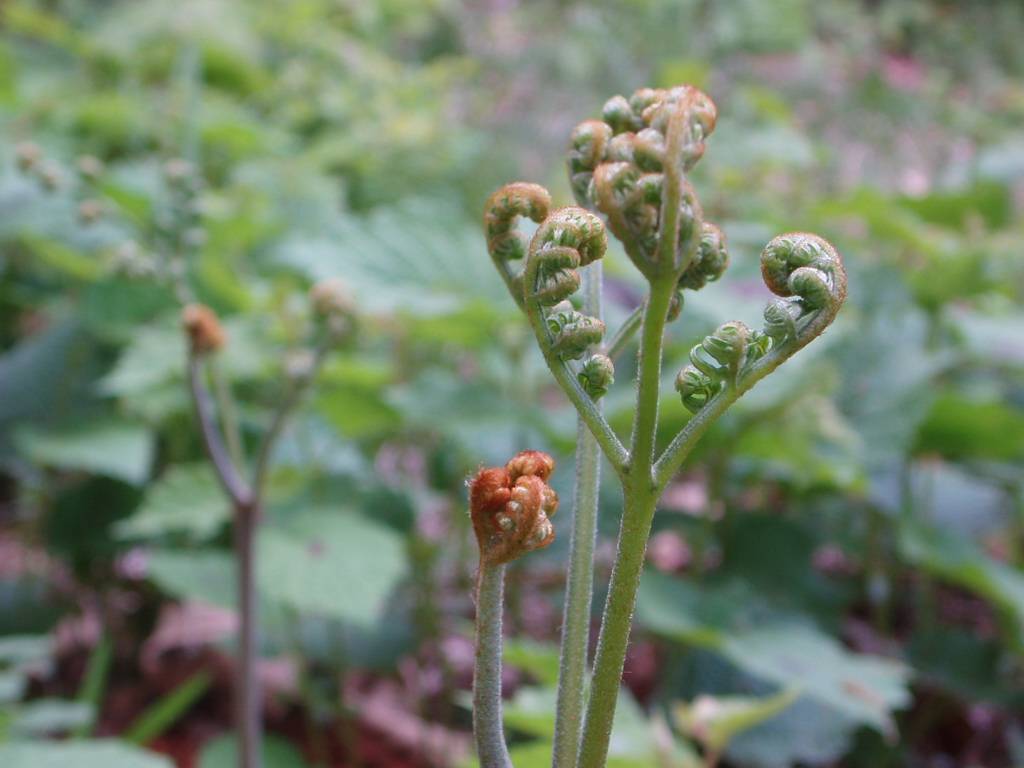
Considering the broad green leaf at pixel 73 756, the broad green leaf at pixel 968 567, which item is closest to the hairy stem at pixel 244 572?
the broad green leaf at pixel 73 756

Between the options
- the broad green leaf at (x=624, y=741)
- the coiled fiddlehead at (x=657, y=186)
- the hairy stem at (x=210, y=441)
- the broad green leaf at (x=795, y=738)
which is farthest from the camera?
the broad green leaf at (x=795, y=738)

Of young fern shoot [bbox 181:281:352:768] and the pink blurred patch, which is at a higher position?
the pink blurred patch

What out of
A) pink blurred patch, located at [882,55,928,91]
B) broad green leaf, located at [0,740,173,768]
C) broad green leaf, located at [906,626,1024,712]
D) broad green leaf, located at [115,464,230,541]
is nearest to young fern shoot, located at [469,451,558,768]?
broad green leaf, located at [0,740,173,768]

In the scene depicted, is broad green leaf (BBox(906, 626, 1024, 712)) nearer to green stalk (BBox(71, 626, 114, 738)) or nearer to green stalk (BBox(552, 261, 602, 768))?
green stalk (BBox(71, 626, 114, 738))

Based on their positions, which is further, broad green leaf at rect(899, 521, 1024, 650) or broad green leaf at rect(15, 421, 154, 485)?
broad green leaf at rect(15, 421, 154, 485)

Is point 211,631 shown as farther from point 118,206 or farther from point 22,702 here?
point 118,206

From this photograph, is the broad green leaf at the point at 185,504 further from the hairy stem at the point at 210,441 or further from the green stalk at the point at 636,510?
the green stalk at the point at 636,510

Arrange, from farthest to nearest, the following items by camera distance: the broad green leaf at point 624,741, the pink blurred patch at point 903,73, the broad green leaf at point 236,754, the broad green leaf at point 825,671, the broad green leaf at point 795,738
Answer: the pink blurred patch at point 903,73
the broad green leaf at point 236,754
the broad green leaf at point 795,738
the broad green leaf at point 825,671
the broad green leaf at point 624,741
